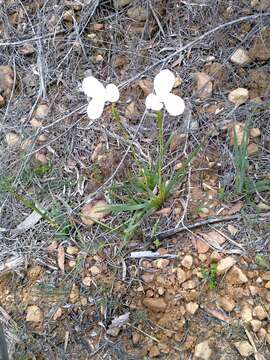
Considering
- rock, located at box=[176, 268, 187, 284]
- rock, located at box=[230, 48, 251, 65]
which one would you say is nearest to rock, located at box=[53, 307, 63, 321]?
rock, located at box=[176, 268, 187, 284]

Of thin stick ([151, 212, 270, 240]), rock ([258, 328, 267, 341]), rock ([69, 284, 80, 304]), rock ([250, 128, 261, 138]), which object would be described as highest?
rock ([250, 128, 261, 138])

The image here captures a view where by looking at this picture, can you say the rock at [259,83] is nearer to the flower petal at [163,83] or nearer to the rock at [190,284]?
the flower petal at [163,83]

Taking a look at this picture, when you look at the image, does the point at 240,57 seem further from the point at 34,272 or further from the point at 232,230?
the point at 34,272

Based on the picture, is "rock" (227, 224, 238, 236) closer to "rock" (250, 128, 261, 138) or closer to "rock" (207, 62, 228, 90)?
"rock" (250, 128, 261, 138)

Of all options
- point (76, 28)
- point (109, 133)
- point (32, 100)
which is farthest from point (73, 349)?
point (76, 28)

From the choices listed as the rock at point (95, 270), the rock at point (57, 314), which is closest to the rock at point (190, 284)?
the rock at point (95, 270)
